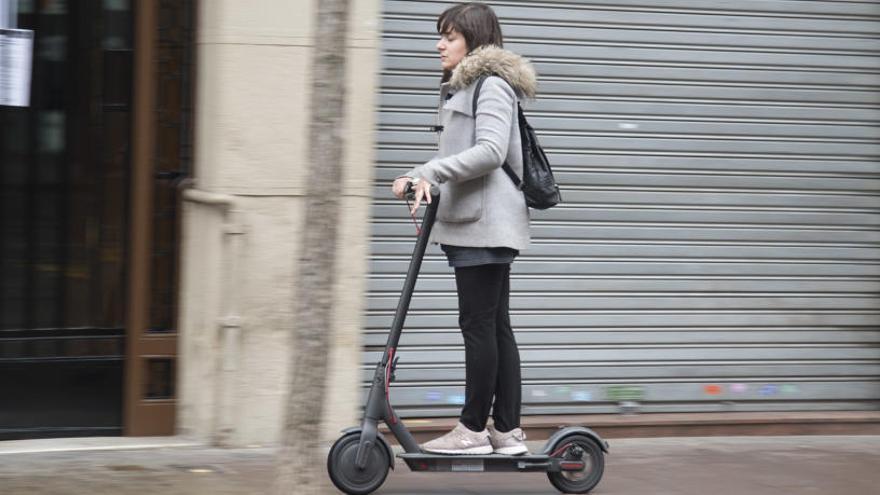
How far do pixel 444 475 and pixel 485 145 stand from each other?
5.38ft

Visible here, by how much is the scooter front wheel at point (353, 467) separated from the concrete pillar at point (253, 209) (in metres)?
1.09

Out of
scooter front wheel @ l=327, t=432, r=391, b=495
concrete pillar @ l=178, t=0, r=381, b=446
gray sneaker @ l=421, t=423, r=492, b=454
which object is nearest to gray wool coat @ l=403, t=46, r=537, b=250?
gray sneaker @ l=421, t=423, r=492, b=454

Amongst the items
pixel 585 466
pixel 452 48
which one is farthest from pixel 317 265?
pixel 585 466

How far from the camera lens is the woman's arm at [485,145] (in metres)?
5.33

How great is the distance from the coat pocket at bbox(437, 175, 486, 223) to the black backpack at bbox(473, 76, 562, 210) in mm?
164

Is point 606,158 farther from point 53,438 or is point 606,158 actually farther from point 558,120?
point 53,438

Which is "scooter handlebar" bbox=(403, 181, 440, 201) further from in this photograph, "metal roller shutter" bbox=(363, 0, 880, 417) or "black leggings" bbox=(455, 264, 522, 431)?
"metal roller shutter" bbox=(363, 0, 880, 417)

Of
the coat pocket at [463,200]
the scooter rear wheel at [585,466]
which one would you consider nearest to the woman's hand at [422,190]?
the coat pocket at [463,200]

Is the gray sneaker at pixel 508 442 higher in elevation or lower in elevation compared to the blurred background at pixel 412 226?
lower

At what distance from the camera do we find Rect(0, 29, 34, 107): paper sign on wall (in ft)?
20.2

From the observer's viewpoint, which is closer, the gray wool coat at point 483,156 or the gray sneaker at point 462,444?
the gray wool coat at point 483,156

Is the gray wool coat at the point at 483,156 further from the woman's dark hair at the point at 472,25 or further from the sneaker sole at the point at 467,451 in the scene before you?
the sneaker sole at the point at 467,451

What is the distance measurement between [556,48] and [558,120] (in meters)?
0.39

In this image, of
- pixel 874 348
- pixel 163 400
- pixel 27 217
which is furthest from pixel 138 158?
pixel 874 348
